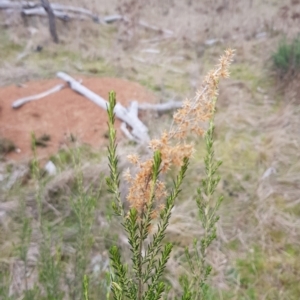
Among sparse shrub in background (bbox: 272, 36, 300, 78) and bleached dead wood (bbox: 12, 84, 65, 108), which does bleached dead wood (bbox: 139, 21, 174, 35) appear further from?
bleached dead wood (bbox: 12, 84, 65, 108)

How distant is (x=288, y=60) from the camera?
265 inches

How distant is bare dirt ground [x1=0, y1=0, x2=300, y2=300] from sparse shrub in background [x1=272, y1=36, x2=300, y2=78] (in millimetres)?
235

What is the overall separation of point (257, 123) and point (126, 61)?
12.4 ft

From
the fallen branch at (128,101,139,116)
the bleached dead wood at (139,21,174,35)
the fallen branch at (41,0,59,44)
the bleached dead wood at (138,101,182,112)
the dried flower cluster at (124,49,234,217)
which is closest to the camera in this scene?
the dried flower cluster at (124,49,234,217)

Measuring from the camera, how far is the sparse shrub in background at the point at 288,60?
6.42 metres

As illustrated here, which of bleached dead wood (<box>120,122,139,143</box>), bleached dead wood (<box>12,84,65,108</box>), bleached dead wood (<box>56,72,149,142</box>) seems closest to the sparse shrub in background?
bleached dead wood (<box>56,72,149,142</box>)

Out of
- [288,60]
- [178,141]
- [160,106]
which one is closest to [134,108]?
[160,106]

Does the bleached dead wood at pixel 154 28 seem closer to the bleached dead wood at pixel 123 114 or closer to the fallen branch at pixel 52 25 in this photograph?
the fallen branch at pixel 52 25

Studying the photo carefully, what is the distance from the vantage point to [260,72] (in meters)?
7.39

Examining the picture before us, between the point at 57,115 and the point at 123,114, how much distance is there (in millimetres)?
1064

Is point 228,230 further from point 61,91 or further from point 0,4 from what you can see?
point 0,4

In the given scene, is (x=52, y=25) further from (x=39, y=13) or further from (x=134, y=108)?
(x=134, y=108)

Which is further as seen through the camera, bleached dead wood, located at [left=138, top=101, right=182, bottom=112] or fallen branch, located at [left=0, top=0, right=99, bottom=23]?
fallen branch, located at [left=0, top=0, right=99, bottom=23]

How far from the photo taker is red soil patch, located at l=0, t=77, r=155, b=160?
5133 millimetres
